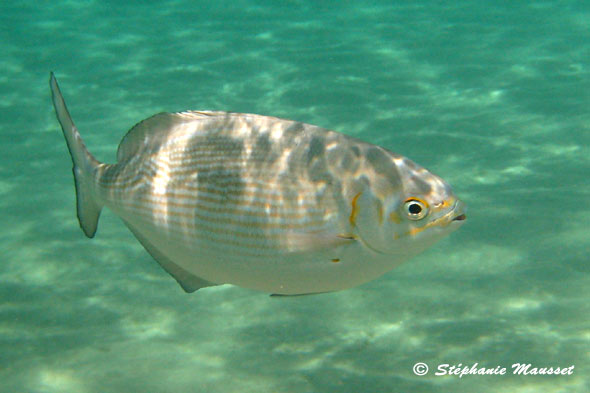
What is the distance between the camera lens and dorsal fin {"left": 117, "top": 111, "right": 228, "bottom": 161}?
6.37 ft

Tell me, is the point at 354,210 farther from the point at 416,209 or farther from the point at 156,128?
the point at 156,128

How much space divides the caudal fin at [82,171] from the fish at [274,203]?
0.16 metres

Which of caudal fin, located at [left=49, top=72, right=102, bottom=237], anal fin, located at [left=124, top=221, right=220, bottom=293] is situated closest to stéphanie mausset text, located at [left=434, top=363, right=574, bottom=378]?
anal fin, located at [left=124, top=221, right=220, bottom=293]

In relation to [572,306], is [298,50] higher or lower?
higher

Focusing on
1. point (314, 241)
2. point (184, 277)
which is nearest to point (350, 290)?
point (184, 277)

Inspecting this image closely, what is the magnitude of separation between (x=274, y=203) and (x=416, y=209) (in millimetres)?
417

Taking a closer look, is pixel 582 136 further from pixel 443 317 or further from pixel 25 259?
pixel 25 259

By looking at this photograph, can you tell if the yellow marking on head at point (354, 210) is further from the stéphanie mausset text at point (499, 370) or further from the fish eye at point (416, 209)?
the stéphanie mausset text at point (499, 370)

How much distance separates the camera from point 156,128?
1988mm

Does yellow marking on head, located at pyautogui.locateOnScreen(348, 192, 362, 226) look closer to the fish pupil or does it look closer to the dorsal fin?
the fish pupil

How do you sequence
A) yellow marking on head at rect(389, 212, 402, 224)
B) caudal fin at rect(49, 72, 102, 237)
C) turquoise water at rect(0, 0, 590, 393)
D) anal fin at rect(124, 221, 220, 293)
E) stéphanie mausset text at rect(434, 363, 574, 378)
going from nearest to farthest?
yellow marking on head at rect(389, 212, 402, 224) < anal fin at rect(124, 221, 220, 293) < caudal fin at rect(49, 72, 102, 237) < stéphanie mausset text at rect(434, 363, 574, 378) < turquoise water at rect(0, 0, 590, 393)

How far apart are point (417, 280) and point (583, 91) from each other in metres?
5.45

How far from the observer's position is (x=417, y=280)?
4125 millimetres

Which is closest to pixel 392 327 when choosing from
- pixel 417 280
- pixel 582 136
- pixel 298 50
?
pixel 417 280
